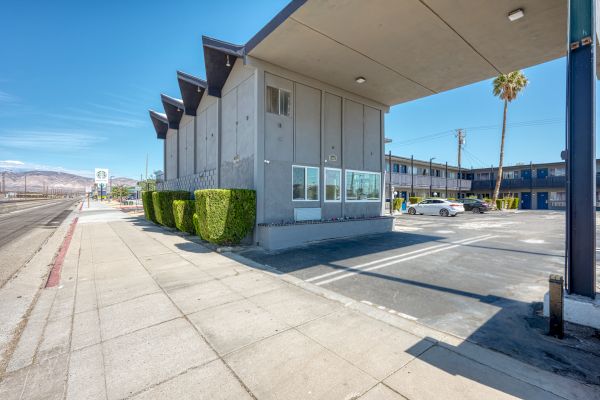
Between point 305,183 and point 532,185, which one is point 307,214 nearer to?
point 305,183

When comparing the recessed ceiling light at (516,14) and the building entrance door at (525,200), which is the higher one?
the recessed ceiling light at (516,14)

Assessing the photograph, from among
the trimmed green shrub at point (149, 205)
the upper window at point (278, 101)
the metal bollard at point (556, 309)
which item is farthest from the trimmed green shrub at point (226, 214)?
the trimmed green shrub at point (149, 205)

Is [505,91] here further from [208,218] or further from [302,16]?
[208,218]

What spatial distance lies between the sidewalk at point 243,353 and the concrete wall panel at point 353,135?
8.80m

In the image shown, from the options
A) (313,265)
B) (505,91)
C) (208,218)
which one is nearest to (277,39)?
(208,218)

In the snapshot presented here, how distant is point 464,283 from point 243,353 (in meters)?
5.09

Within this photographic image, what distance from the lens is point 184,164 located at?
19.0 metres

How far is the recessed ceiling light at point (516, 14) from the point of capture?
712 centimetres

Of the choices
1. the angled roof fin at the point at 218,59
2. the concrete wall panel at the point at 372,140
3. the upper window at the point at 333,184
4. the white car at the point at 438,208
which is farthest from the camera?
the white car at the point at 438,208

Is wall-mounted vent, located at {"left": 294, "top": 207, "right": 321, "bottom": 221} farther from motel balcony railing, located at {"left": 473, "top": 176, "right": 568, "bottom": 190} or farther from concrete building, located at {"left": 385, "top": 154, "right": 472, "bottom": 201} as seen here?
motel balcony railing, located at {"left": 473, "top": 176, "right": 568, "bottom": 190}

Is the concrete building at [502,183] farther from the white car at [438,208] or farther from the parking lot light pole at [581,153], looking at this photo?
the parking lot light pole at [581,153]

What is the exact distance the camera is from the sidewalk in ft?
8.80

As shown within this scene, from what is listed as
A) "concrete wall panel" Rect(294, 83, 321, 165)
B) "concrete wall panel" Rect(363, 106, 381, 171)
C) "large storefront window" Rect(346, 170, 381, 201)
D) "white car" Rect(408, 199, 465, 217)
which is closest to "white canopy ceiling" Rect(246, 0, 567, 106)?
"concrete wall panel" Rect(294, 83, 321, 165)

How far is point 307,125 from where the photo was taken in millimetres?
11461
